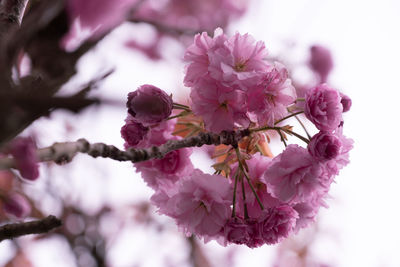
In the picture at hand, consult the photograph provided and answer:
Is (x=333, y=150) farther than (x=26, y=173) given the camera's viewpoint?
Yes

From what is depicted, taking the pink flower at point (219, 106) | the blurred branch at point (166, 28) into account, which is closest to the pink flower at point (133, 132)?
the pink flower at point (219, 106)

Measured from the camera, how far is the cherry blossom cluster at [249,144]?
2.92 feet

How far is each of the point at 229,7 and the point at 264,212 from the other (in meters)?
3.82

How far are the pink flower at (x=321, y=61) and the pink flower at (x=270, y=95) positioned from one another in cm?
169

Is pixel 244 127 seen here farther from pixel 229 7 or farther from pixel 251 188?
pixel 229 7

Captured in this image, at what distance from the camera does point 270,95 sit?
0.91 meters

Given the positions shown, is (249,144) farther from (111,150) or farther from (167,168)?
(111,150)

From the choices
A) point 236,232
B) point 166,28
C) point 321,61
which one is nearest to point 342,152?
point 236,232

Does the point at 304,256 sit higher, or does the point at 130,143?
the point at 130,143

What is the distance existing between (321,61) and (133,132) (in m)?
1.89

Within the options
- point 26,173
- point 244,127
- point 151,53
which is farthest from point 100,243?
point 151,53

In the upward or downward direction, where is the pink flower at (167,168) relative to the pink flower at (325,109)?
downward

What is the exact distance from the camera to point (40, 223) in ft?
2.11

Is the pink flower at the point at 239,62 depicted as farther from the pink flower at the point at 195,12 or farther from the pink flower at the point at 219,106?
the pink flower at the point at 195,12
